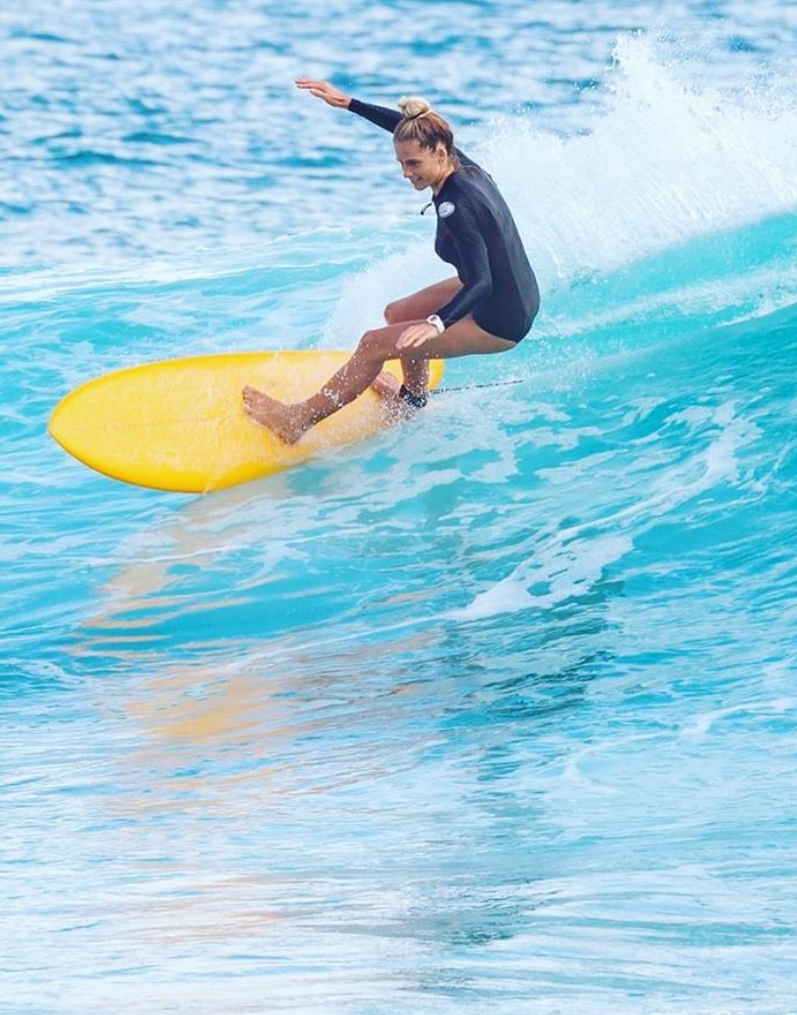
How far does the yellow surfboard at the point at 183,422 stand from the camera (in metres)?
8.07

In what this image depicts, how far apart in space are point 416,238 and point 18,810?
10022 millimetres

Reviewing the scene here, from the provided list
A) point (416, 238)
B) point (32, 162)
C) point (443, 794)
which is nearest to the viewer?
point (443, 794)

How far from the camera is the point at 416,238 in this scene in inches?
559

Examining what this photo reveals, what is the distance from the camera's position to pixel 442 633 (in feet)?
20.5

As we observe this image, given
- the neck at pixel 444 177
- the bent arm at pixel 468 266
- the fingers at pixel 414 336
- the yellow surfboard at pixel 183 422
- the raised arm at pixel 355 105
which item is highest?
the raised arm at pixel 355 105

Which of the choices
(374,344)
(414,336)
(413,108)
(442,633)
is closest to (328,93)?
(413,108)

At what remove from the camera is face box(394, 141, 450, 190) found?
6.88 metres

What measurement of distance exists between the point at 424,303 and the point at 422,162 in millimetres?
1055

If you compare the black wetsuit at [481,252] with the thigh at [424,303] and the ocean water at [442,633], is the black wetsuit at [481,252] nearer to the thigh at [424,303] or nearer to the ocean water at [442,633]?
the thigh at [424,303]

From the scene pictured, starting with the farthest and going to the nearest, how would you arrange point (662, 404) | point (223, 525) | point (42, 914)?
point (662, 404) → point (223, 525) → point (42, 914)

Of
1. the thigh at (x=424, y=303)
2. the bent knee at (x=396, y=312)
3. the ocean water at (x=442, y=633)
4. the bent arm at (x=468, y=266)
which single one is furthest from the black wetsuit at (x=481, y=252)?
the ocean water at (x=442, y=633)

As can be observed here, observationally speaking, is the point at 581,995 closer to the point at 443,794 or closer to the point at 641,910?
the point at 641,910

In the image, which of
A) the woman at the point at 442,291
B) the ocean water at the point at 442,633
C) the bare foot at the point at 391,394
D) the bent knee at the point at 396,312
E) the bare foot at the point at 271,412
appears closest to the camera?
the ocean water at the point at 442,633

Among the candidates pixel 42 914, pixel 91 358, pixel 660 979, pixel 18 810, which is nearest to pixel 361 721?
pixel 18 810
